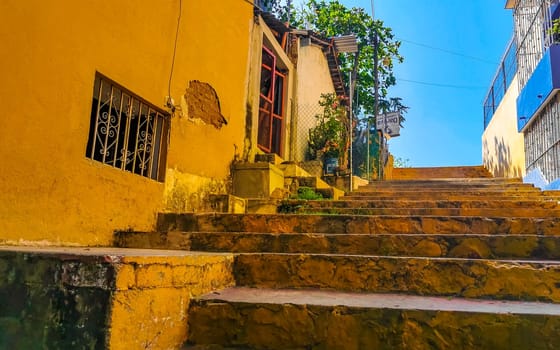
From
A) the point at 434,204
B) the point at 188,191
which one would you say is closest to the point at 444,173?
the point at 434,204

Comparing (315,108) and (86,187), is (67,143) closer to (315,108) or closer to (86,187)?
(86,187)

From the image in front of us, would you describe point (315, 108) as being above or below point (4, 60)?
above

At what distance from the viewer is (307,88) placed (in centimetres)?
947

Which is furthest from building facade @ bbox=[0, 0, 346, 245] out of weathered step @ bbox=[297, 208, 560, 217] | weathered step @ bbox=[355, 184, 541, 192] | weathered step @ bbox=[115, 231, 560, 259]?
weathered step @ bbox=[355, 184, 541, 192]

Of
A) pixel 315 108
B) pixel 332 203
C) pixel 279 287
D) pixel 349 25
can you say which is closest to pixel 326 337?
pixel 279 287

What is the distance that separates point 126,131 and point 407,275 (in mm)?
2542

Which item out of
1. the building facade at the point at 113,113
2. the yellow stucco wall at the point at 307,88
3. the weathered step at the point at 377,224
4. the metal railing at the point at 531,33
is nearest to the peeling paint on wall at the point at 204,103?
the building facade at the point at 113,113

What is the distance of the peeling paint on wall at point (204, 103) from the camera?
4.27 m

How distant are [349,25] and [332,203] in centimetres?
1292

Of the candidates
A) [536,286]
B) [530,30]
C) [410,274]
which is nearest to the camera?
[536,286]

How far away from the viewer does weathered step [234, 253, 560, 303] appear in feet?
6.54

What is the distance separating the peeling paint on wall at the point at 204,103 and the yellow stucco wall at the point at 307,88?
3731mm

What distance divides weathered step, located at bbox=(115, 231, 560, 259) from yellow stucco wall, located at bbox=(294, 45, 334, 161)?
18.6ft

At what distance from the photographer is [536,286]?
1.98 meters
